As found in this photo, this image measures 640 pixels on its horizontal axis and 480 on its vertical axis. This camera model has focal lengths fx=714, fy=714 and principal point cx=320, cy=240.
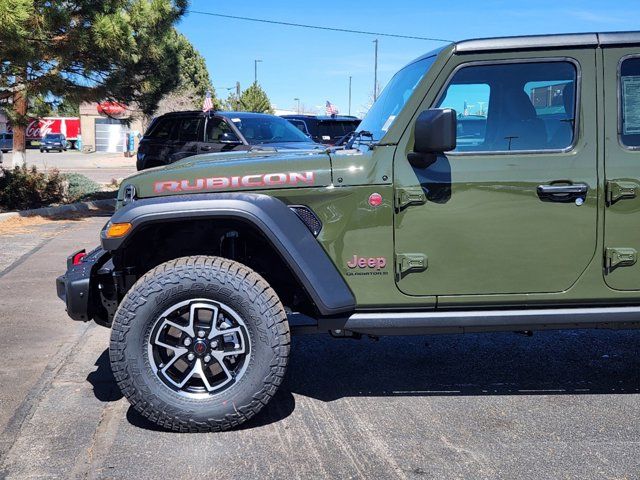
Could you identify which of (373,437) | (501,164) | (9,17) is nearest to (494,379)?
(373,437)

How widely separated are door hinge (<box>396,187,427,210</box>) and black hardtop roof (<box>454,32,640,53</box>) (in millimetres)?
797

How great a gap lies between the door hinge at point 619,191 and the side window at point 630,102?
236 millimetres

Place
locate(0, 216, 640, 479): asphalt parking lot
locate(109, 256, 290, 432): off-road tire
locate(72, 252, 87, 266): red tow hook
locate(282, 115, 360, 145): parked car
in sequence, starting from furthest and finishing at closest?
locate(282, 115, 360, 145): parked car → locate(72, 252, 87, 266): red tow hook → locate(109, 256, 290, 432): off-road tire → locate(0, 216, 640, 479): asphalt parking lot

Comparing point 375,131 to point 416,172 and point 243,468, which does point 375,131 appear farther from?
point 243,468

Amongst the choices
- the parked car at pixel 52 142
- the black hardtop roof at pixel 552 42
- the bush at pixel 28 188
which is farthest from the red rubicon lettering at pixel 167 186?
the parked car at pixel 52 142

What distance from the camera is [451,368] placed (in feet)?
15.9

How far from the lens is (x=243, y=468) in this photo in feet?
11.1

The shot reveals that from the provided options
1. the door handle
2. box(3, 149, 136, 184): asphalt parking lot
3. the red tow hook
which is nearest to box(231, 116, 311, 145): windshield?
the red tow hook

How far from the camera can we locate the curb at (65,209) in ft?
42.0

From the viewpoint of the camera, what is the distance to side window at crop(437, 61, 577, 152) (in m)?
3.84

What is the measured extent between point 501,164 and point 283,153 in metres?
1.32

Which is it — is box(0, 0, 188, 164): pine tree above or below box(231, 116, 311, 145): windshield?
above

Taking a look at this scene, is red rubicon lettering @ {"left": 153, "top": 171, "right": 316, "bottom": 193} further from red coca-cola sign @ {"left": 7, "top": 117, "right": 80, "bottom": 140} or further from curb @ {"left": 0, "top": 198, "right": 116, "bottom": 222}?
red coca-cola sign @ {"left": 7, "top": 117, "right": 80, "bottom": 140}

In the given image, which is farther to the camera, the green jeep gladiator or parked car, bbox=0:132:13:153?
parked car, bbox=0:132:13:153
